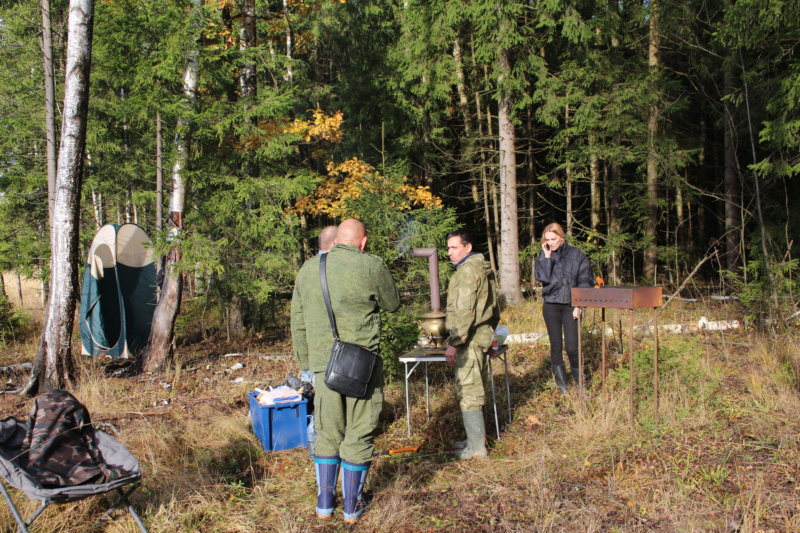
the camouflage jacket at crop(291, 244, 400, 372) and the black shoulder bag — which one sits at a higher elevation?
the camouflage jacket at crop(291, 244, 400, 372)

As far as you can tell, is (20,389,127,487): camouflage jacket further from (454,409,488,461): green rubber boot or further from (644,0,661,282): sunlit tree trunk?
(644,0,661,282): sunlit tree trunk

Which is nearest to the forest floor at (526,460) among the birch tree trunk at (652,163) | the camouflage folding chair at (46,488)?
the camouflage folding chair at (46,488)

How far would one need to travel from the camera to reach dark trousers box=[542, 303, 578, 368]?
529 cm

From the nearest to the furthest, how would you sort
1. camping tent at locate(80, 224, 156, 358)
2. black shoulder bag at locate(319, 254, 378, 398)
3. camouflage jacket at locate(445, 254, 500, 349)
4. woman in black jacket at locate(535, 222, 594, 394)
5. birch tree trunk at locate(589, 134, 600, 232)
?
black shoulder bag at locate(319, 254, 378, 398) < camouflage jacket at locate(445, 254, 500, 349) < woman in black jacket at locate(535, 222, 594, 394) < camping tent at locate(80, 224, 156, 358) < birch tree trunk at locate(589, 134, 600, 232)

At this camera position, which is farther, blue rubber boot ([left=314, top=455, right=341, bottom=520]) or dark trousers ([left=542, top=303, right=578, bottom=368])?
dark trousers ([left=542, top=303, right=578, bottom=368])

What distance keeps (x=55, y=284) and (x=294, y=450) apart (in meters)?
3.74

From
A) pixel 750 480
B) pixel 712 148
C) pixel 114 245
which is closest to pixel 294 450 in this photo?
pixel 750 480

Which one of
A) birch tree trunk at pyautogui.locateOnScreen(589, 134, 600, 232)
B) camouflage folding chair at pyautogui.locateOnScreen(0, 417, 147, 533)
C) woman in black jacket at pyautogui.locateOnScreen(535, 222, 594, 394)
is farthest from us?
birch tree trunk at pyautogui.locateOnScreen(589, 134, 600, 232)

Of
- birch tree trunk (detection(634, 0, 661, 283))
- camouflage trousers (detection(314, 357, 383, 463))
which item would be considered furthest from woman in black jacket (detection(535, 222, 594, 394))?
birch tree trunk (detection(634, 0, 661, 283))

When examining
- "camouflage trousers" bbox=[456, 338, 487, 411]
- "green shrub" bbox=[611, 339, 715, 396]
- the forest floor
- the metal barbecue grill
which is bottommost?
the forest floor

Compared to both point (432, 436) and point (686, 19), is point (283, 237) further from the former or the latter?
point (686, 19)

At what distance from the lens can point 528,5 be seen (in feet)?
38.8

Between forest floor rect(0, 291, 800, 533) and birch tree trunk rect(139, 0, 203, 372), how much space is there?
130cm

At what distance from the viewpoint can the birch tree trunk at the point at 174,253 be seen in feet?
25.4
